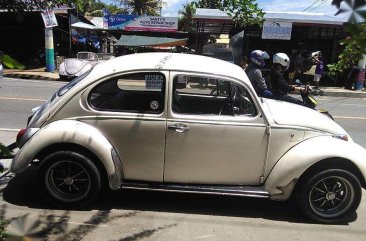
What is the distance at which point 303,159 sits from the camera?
4.26 m

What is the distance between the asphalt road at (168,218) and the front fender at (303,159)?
0.40 m

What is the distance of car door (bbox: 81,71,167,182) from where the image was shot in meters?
4.35

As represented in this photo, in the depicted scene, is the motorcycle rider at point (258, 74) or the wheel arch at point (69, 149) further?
the motorcycle rider at point (258, 74)

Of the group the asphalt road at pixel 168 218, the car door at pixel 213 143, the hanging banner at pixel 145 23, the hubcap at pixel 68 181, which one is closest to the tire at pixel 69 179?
the hubcap at pixel 68 181

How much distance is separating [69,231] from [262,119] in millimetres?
2192

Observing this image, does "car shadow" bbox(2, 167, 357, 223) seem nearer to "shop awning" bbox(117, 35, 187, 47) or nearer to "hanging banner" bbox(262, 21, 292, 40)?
"hanging banner" bbox(262, 21, 292, 40)

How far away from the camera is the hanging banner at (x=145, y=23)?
84.9 ft

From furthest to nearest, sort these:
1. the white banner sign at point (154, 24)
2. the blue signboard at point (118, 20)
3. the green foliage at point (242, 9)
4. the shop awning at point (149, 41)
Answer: the shop awning at point (149, 41) → the blue signboard at point (118, 20) → the white banner sign at point (154, 24) → the green foliage at point (242, 9)

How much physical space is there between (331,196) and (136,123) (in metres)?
2.15

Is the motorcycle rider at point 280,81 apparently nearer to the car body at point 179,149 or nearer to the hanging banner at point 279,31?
the car body at point 179,149

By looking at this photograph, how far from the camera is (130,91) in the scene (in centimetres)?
481

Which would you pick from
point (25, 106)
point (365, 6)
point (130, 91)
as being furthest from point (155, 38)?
point (365, 6)

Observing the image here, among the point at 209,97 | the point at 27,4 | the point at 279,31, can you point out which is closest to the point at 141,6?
the point at 279,31

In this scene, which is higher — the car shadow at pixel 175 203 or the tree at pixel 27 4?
the tree at pixel 27 4
